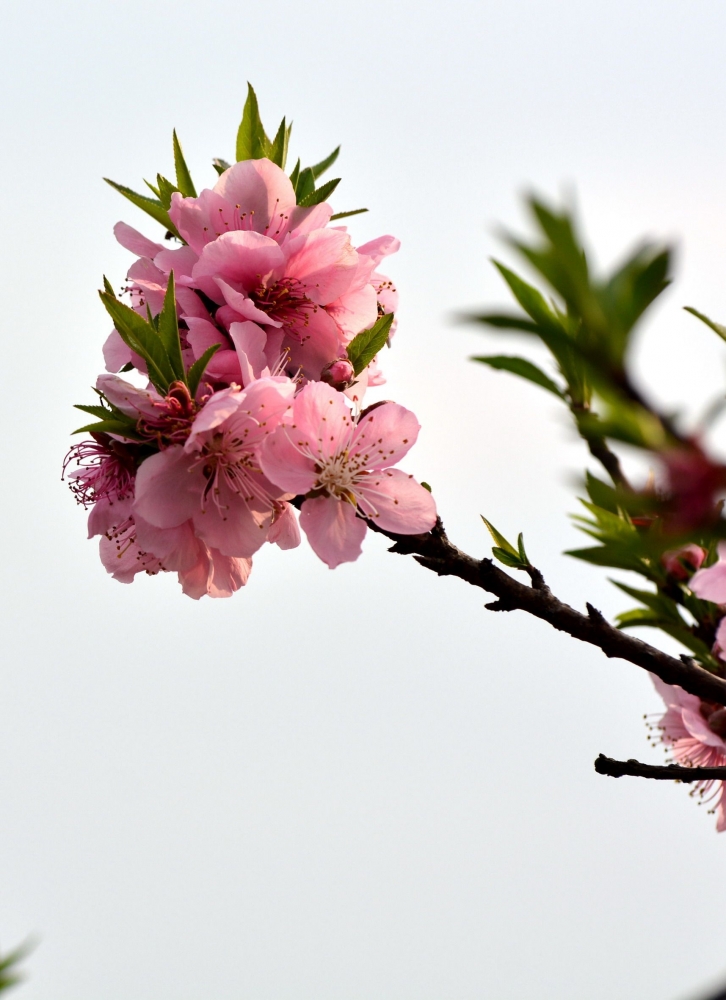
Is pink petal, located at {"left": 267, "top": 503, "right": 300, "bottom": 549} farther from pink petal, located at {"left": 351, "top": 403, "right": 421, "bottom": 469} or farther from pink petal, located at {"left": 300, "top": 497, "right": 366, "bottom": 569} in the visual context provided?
pink petal, located at {"left": 351, "top": 403, "right": 421, "bottom": 469}

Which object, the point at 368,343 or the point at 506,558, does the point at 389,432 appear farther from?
the point at 506,558

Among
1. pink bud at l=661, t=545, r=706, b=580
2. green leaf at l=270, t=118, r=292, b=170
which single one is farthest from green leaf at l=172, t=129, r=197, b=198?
pink bud at l=661, t=545, r=706, b=580

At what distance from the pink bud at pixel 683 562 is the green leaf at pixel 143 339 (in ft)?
3.07

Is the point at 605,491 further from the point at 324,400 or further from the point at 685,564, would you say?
the point at 324,400

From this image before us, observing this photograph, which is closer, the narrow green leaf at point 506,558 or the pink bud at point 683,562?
the pink bud at point 683,562

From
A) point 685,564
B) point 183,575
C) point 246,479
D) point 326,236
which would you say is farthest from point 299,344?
point 685,564

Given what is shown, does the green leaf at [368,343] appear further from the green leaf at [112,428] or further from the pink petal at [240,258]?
the green leaf at [112,428]

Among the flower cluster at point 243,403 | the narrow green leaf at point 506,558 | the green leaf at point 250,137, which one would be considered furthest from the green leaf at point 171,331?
the narrow green leaf at point 506,558

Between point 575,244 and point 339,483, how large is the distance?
0.99 metres

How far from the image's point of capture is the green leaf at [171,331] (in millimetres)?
1670

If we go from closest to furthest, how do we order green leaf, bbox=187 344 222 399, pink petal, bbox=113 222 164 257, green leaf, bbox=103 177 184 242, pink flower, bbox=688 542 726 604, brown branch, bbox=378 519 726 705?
pink flower, bbox=688 542 726 604 → brown branch, bbox=378 519 726 705 → green leaf, bbox=187 344 222 399 → pink petal, bbox=113 222 164 257 → green leaf, bbox=103 177 184 242

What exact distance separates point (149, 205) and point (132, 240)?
151 millimetres

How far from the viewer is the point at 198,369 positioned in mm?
1678

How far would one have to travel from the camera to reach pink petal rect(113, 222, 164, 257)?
2.01m
